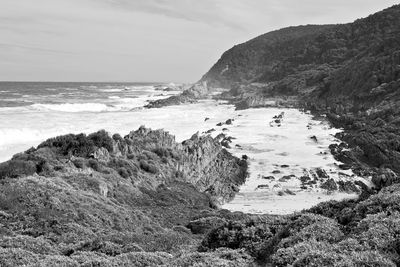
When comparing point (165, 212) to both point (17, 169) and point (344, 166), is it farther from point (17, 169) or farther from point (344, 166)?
point (344, 166)

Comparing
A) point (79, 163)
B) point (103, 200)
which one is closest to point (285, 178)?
point (79, 163)

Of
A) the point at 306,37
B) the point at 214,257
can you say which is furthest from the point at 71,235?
the point at 306,37

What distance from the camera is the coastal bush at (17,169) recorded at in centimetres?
1761

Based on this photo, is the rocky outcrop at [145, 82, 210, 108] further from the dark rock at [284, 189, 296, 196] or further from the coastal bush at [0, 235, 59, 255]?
the coastal bush at [0, 235, 59, 255]

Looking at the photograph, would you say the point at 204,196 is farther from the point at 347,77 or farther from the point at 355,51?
the point at 355,51

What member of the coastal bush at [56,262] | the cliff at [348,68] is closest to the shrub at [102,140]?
the coastal bush at [56,262]

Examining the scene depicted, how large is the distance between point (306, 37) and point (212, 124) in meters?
146

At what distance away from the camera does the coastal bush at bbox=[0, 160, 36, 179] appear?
17.6 meters

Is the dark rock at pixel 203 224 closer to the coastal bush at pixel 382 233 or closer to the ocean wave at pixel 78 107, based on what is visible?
the coastal bush at pixel 382 233

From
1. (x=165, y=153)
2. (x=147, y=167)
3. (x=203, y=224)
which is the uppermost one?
(x=165, y=153)

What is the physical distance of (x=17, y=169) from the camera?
17875mm

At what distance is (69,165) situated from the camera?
64.8 feet

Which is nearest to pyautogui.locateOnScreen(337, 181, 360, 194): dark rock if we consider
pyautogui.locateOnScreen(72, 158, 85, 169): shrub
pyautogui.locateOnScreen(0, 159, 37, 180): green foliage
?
pyautogui.locateOnScreen(72, 158, 85, 169): shrub

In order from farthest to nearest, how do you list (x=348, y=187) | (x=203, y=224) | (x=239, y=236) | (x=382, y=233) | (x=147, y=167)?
(x=348, y=187)
(x=147, y=167)
(x=203, y=224)
(x=239, y=236)
(x=382, y=233)
